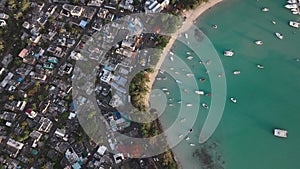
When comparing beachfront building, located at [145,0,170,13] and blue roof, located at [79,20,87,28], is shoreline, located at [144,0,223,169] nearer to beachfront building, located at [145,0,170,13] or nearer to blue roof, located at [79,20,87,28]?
beachfront building, located at [145,0,170,13]

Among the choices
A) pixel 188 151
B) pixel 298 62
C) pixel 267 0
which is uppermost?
pixel 267 0

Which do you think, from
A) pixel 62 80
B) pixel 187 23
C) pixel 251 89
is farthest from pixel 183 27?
pixel 62 80

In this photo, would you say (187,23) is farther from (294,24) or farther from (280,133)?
(280,133)

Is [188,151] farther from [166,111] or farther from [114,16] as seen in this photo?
[114,16]

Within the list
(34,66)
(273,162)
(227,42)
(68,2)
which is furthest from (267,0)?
(34,66)

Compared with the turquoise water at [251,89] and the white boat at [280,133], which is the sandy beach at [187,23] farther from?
the white boat at [280,133]

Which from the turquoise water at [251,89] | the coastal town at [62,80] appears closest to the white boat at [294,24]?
the turquoise water at [251,89]
